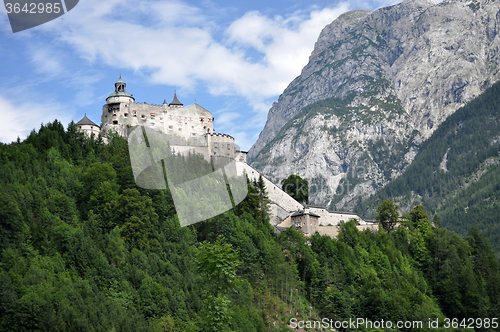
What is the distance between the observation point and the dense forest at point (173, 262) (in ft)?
161

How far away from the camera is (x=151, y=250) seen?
62.9 m

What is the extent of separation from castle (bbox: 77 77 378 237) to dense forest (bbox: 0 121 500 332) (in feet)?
17.0

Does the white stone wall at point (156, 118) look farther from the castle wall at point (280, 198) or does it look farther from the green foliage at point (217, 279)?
the green foliage at point (217, 279)

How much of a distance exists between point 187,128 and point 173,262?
4025cm

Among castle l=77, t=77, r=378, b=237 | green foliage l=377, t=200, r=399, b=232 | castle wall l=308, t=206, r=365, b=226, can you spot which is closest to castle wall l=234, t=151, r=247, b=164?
castle l=77, t=77, r=378, b=237

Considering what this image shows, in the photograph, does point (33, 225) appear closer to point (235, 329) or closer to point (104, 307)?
point (104, 307)

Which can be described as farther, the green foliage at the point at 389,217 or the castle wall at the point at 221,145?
the green foliage at the point at 389,217

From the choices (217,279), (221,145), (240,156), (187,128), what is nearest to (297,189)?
(240,156)

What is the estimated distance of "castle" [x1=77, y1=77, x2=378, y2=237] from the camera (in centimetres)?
9300

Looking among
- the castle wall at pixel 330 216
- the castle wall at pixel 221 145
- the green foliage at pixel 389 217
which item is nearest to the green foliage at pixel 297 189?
the castle wall at pixel 330 216

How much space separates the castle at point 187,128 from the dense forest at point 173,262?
519 cm

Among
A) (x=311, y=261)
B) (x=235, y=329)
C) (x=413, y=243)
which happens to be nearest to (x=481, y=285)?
(x=413, y=243)

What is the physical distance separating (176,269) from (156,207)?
436 inches

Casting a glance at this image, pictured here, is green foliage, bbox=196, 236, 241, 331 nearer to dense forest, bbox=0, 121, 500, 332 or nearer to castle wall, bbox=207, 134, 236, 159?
dense forest, bbox=0, 121, 500, 332
